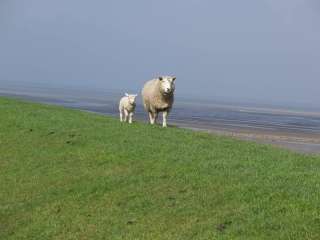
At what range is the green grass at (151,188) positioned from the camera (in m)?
11.9

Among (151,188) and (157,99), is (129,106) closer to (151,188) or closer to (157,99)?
(157,99)

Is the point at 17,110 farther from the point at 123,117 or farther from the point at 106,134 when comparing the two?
the point at 106,134

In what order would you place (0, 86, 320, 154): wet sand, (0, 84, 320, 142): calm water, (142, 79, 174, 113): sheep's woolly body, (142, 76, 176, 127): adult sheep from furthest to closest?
(0, 84, 320, 142): calm water → (0, 86, 320, 154): wet sand → (142, 79, 174, 113): sheep's woolly body → (142, 76, 176, 127): adult sheep

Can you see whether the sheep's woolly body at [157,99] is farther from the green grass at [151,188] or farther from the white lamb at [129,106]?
the green grass at [151,188]

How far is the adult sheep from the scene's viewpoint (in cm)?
2780

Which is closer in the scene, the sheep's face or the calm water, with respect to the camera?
the sheep's face

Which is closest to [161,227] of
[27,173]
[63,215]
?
[63,215]

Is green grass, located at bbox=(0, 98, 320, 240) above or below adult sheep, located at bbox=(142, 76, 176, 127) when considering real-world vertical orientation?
below

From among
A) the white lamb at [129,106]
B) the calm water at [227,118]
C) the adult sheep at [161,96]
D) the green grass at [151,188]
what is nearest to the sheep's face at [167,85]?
the adult sheep at [161,96]

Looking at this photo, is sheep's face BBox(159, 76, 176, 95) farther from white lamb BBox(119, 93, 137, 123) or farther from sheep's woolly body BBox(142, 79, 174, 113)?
white lamb BBox(119, 93, 137, 123)

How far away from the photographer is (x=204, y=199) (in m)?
13.3

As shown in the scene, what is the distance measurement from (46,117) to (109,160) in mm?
9678

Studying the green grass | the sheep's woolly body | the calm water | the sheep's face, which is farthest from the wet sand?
the green grass

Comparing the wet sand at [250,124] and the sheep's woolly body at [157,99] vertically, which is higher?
the sheep's woolly body at [157,99]
